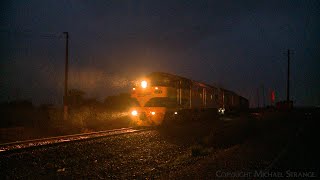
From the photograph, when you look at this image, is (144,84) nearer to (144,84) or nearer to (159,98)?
(144,84)

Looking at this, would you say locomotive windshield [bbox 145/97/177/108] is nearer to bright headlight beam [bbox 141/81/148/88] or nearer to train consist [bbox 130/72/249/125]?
train consist [bbox 130/72/249/125]

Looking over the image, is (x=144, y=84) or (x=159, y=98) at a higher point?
(x=144, y=84)

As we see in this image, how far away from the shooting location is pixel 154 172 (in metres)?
9.43

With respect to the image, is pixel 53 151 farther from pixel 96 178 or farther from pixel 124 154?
pixel 96 178

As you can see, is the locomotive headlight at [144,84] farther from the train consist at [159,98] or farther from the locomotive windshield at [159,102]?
the locomotive windshield at [159,102]

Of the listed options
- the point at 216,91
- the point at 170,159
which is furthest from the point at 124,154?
→ the point at 216,91

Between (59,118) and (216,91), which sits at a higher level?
(216,91)

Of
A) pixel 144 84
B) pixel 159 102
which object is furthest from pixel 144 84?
pixel 159 102

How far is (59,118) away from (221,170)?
67.3 feet

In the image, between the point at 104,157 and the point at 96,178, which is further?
the point at 104,157

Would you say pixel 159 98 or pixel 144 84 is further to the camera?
pixel 144 84

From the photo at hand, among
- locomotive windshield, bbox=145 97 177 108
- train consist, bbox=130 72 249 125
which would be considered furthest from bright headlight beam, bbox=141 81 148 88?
locomotive windshield, bbox=145 97 177 108

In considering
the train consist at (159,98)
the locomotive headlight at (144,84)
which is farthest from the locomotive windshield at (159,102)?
the locomotive headlight at (144,84)

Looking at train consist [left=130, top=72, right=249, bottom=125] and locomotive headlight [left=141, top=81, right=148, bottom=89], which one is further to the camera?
locomotive headlight [left=141, top=81, right=148, bottom=89]
